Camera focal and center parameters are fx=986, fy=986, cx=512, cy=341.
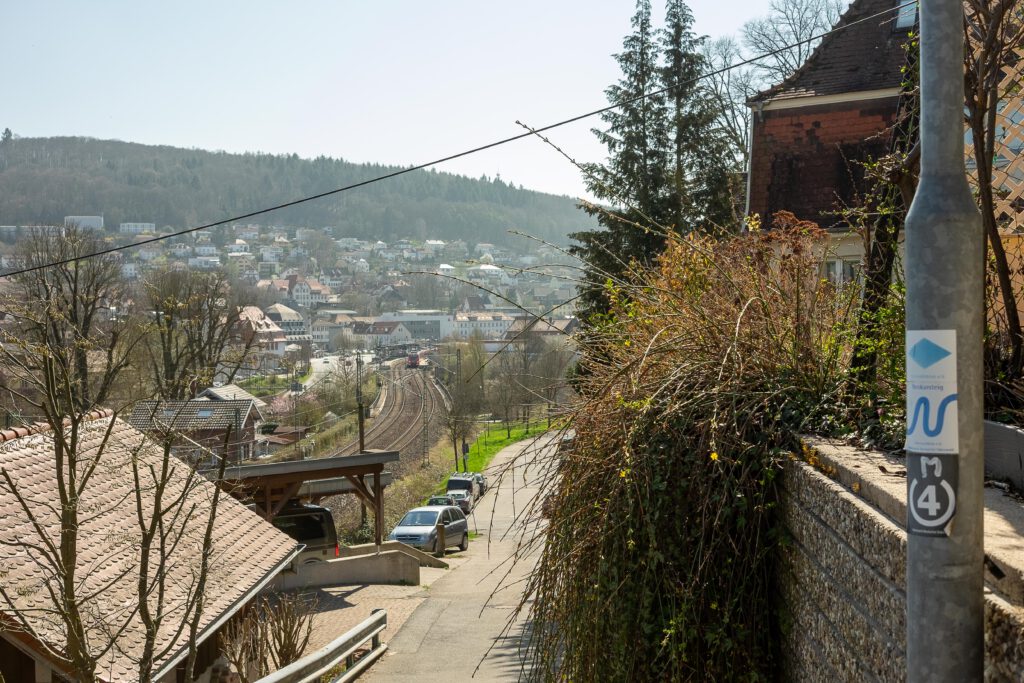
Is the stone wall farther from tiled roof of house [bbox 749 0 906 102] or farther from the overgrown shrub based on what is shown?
tiled roof of house [bbox 749 0 906 102]

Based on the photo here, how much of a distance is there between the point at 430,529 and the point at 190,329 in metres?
20.8

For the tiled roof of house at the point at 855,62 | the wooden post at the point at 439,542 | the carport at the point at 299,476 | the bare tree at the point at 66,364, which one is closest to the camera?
the bare tree at the point at 66,364

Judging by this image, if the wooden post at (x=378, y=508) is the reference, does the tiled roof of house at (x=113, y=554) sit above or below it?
above

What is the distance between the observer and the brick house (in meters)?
13.9

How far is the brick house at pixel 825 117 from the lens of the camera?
45.6 ft

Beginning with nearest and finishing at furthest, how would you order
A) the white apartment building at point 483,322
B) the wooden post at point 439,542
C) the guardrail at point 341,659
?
1. the guardrail at point 341,659
2. the wooden post at point 439,542
3. the white apartment building at point 483,322

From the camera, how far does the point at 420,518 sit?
98.8 ft

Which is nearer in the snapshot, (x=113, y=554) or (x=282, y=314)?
(x=113, y=554)

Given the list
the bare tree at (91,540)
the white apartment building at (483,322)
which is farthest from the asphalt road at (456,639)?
the white apartment building at (483,322)

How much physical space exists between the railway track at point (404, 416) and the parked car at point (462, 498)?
13.5 m

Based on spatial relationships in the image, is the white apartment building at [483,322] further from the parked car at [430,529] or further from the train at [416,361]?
the parked car at [430,529]

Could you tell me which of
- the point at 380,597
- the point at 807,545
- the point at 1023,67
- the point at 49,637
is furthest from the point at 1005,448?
the point at 380,597

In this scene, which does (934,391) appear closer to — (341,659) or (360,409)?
(341,659)

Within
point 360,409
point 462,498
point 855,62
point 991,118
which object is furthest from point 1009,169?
point 462,498
